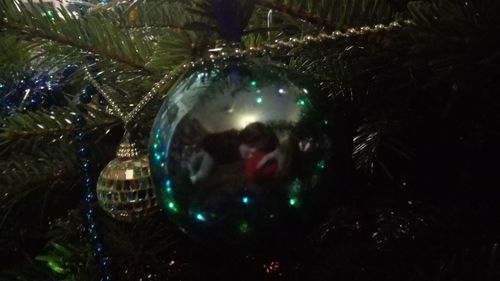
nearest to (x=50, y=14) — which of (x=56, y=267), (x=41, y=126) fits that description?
(x=41, y=126)

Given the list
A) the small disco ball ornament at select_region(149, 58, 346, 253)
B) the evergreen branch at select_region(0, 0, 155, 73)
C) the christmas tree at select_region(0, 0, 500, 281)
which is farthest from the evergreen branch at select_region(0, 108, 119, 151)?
the small disco ball ornament at select_region(149, 58, 346, 253)

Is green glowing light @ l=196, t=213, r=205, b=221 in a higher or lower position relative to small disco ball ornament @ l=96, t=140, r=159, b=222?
higher

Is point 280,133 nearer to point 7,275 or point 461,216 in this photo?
point 461,216

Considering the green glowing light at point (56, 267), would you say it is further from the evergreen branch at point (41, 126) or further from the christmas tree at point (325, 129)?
the evergreen branch at point (41, 126)

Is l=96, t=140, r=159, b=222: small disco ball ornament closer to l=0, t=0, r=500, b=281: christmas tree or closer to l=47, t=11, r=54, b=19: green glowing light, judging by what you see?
l=0, t=0, r=500, b=281: christmas tree

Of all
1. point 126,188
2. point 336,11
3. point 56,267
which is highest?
point 336,11

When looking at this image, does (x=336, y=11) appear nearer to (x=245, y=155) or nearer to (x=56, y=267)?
(x=245, y=155)

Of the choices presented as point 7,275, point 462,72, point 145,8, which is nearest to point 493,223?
point 462,72
